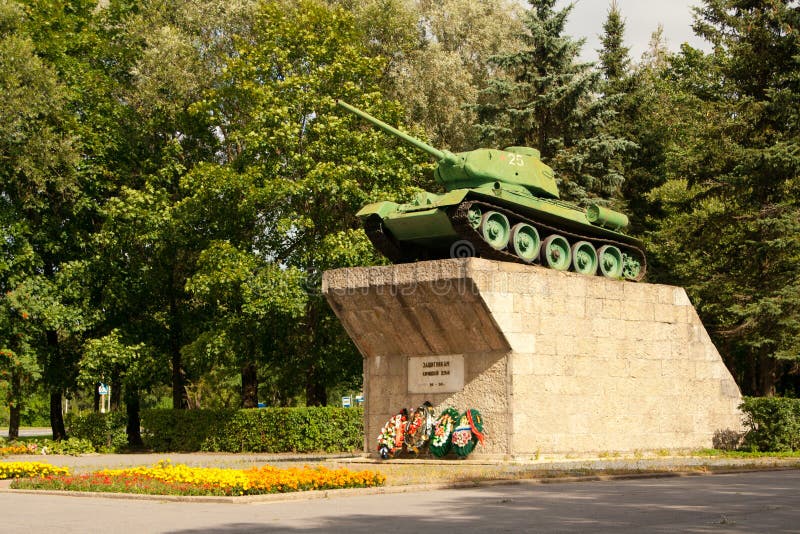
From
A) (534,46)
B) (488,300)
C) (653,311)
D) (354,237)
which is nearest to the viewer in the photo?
(488,300)

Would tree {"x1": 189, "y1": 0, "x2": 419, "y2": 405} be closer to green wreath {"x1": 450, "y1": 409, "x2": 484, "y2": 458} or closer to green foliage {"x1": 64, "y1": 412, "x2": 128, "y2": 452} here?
green foliage {"x1": 64, "y1": 412, "x2": 128, "y2": 452}

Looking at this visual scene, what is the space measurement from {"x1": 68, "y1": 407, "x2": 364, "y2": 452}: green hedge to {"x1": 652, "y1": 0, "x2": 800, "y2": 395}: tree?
1061 centimetres

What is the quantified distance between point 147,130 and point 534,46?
1280cm

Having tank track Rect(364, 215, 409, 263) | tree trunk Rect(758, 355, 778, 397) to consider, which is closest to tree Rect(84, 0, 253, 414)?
tank track Rect(364, 215, 409, 263)

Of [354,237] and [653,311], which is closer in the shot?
[653,311]

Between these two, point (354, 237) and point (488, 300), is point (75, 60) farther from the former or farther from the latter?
point (488, 300)

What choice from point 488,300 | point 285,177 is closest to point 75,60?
point 285,177

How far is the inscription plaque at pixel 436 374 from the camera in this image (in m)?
18.8

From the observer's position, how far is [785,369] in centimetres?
3612

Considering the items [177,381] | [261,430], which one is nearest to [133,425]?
[177,381]

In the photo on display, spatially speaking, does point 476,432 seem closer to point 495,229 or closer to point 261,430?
point 495,229

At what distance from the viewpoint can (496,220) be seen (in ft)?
64.3

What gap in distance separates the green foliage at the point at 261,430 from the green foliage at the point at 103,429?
86.9 inches

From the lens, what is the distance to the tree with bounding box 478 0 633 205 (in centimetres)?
3322
